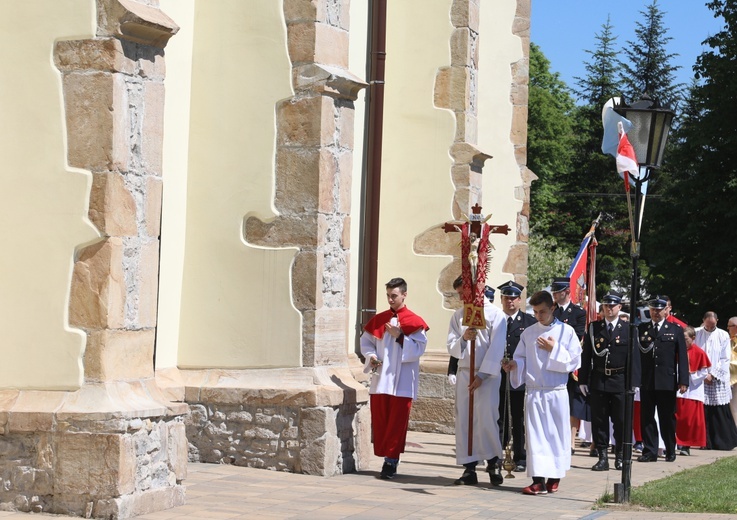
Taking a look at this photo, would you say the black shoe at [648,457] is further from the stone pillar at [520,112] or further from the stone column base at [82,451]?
the stone column base at [82,451]

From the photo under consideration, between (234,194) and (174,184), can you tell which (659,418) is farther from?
(174,184)

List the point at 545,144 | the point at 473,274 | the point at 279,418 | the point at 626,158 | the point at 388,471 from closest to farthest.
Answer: the point at 626,158 < the point at 279,418 < the point at 388,471 < the point at 473,274 < the point at 545,144

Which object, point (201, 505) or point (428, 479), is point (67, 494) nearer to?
point (201, 505)

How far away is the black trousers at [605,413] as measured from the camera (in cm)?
1439

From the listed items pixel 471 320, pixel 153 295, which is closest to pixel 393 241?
pixel 471 320

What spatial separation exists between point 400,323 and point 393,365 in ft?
1.29

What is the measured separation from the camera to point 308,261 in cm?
1178

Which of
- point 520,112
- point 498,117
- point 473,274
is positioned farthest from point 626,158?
point 520,112

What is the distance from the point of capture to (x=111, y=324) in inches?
359

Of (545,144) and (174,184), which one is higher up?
(545,144)

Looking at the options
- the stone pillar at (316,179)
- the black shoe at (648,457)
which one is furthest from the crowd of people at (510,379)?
the black shoe at (648,457)

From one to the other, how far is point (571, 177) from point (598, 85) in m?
5.92

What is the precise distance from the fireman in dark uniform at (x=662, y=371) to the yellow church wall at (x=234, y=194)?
5.68 m

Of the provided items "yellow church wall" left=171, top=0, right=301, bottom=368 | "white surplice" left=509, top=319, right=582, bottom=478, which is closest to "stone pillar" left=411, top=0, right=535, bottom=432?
"white surplice" left=509, top=319, right=582, bottom=478
